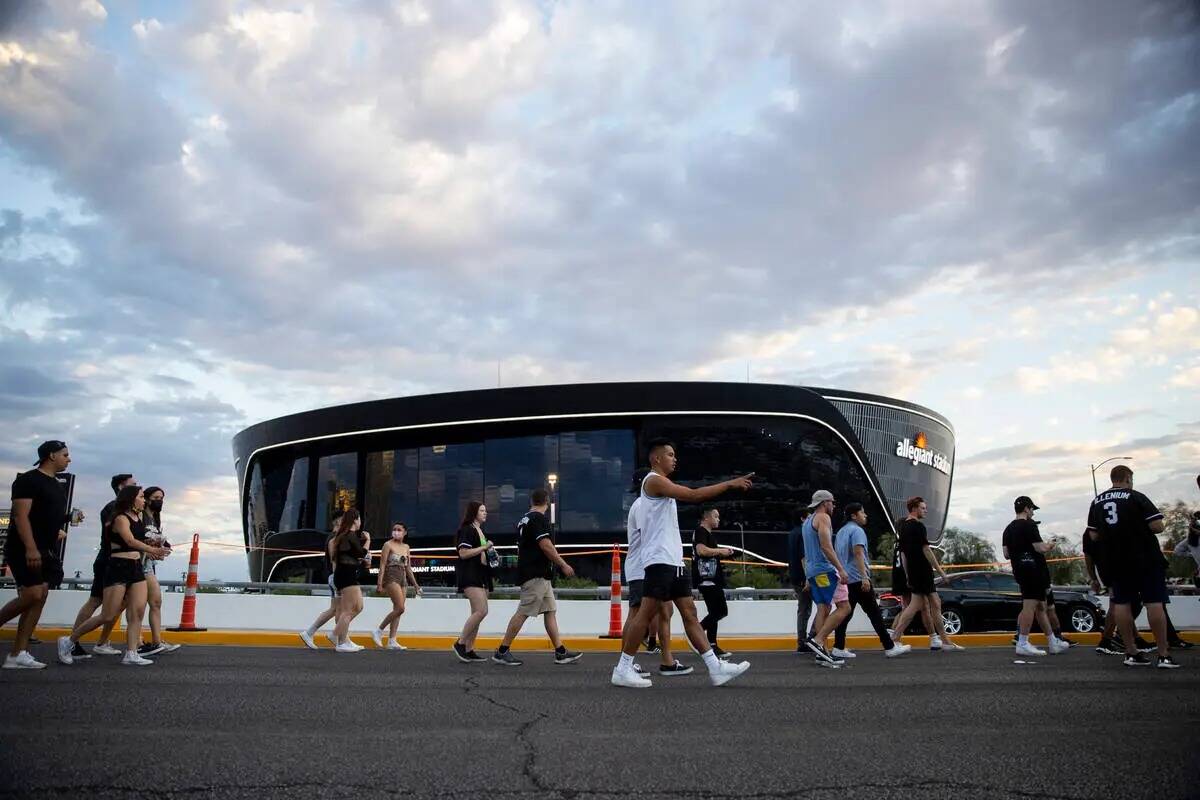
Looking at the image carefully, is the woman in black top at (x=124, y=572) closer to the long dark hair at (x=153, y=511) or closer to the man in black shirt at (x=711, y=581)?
the long dark hair at (x=153, y=511)

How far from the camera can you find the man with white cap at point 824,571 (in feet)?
30.1

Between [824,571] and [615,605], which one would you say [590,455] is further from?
[824,571]

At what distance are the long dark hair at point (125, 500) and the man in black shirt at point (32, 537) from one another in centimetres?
58

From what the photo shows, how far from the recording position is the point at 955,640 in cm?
1172

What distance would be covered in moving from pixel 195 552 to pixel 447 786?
897 cm

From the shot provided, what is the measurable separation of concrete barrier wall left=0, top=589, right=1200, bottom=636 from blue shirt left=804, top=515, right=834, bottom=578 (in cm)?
351

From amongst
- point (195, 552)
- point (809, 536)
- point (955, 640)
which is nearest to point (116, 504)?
point (195, 552)

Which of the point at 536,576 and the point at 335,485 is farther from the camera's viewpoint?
the point at 335,485

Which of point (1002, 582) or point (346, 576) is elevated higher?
point (346, 576)

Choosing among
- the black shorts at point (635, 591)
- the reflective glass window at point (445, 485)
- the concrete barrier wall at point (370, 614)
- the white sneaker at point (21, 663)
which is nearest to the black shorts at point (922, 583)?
the concrete barrier wall at point (370, 614)

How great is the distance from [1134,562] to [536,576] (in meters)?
5.41

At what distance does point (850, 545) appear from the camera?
33.7 ft

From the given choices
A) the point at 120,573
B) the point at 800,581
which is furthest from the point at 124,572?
the point at 800,581

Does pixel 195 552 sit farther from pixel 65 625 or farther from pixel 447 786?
pixel 447 786
